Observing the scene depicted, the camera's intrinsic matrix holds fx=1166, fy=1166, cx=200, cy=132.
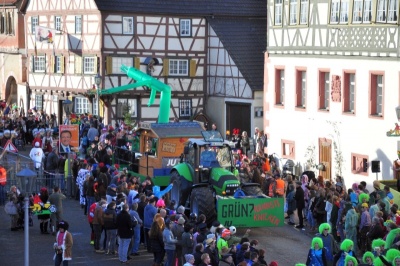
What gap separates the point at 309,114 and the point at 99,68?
615 inches

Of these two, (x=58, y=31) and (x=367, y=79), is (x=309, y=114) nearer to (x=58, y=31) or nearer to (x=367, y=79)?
(x=367, y=79)

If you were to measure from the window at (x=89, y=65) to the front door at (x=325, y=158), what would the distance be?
56.0ft

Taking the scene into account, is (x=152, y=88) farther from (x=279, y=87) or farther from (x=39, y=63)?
(x=39, y=63)

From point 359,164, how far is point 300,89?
17.6 feet

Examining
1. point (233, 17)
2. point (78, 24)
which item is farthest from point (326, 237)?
point (78, 24)

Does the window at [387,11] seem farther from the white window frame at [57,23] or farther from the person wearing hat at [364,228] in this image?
the white window frame at [57,23]

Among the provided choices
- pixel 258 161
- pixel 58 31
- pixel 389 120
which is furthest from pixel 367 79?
pixel 58 31

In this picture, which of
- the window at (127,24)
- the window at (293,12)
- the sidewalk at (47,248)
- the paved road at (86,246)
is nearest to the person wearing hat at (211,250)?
the paved road at (86,246)

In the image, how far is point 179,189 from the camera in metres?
31.2

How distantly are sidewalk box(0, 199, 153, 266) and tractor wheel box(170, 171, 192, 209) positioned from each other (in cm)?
255

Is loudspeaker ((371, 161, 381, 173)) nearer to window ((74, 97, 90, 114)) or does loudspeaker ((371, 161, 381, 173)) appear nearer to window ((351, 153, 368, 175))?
window ((351, 153, 368, 175))

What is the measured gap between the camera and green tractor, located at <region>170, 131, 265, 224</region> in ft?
96.7

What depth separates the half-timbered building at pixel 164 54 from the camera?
53844 mm

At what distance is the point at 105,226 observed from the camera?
1091 inches
